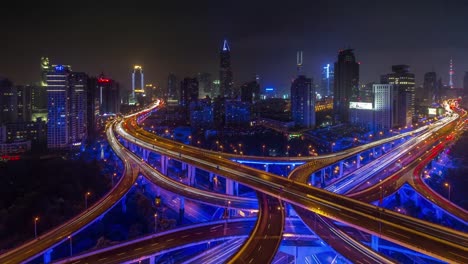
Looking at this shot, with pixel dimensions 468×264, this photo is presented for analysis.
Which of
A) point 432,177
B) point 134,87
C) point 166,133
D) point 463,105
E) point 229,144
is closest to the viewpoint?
point 432,177

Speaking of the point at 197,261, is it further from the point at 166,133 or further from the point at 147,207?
the point at 166,133

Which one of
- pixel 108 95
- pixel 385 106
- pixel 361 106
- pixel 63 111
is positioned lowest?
pixel 63 111

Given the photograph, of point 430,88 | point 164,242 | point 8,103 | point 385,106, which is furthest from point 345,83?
point 164,242

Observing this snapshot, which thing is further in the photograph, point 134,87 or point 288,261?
point 134,87

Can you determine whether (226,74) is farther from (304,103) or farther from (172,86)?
(304,103)

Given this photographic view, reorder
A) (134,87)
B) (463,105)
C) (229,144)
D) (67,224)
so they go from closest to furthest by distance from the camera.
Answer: (67,224)
(229,144)
(463,105)
(134,87)

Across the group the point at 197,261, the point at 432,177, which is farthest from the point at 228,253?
the point at 432,177

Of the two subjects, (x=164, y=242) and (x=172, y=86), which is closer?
(x=164, y=242)
